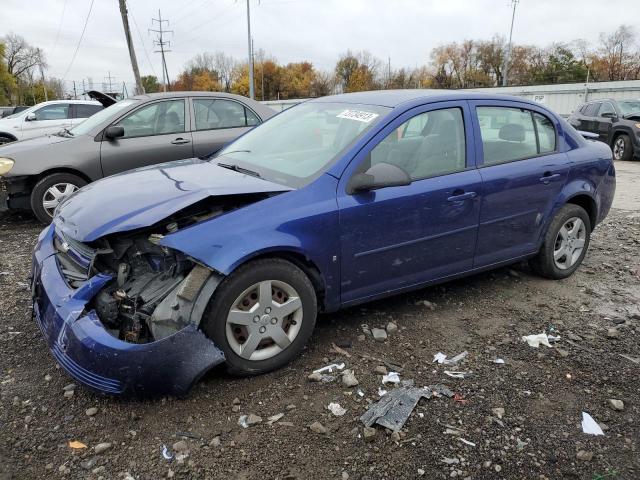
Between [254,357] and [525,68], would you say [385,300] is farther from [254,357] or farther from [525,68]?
[525,68]

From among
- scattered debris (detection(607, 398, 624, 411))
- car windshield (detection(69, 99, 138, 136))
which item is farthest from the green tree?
scattered debris (detection(607, 398, 624, 411))

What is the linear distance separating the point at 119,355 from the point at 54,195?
15.0 ft

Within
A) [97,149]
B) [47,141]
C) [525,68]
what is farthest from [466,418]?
[525,68]

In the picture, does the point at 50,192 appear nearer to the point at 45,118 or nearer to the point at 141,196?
the point at 141,196

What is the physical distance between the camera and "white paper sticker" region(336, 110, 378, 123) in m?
3.63

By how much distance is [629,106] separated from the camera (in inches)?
575

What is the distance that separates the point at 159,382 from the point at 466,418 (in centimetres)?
163

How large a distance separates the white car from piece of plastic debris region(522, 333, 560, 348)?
41.9ft

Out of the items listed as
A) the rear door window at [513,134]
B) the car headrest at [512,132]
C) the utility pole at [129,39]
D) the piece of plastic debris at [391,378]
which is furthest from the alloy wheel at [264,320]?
the utility pole at [129,39]

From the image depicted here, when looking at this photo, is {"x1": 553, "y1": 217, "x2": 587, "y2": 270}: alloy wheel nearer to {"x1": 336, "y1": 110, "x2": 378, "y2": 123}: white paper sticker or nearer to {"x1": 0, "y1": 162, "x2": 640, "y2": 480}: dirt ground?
{"x1": 0, "y1": 162, "x2": 640, "y2": 480}: dirt ground

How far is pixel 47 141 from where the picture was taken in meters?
6.69

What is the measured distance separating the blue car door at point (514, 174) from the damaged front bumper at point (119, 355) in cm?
235

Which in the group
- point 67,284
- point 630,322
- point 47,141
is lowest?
point 630,322

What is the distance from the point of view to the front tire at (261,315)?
2859 mm
